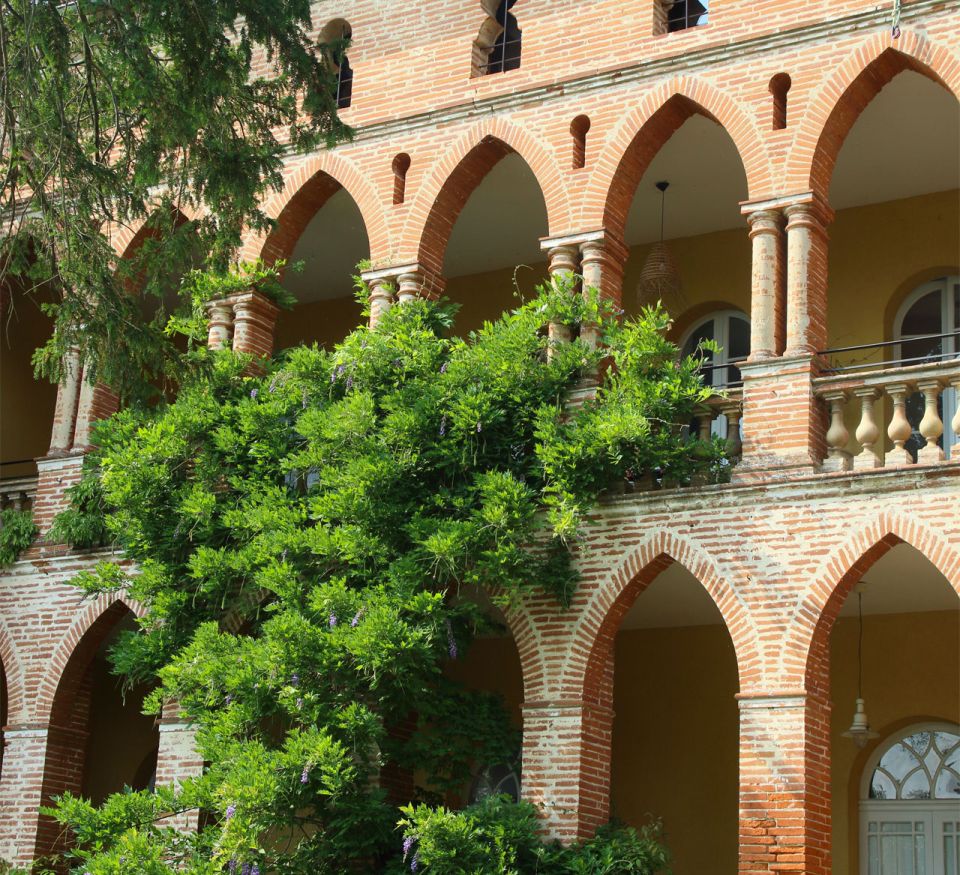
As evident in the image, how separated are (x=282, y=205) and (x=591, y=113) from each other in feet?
10.1

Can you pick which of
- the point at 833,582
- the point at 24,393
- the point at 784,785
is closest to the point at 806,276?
the point at 833,582

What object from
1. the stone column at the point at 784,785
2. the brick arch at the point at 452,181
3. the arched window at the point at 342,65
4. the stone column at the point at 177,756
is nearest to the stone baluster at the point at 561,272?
the brick arch at the point at 452,181

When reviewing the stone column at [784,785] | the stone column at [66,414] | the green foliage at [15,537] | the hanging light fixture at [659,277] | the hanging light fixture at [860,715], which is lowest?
the stone column at [784,785]

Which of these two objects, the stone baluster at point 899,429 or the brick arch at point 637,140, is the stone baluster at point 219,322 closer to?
the brick arch at point 637,140

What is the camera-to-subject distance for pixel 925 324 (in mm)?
14969

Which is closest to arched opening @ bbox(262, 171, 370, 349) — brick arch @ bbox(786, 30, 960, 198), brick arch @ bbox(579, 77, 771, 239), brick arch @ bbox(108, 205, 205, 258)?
brick arch @ bbox(108, 205, 205, 258)

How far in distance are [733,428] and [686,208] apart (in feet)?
12.1

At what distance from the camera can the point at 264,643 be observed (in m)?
12.2

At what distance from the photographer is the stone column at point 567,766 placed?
11.9 meters

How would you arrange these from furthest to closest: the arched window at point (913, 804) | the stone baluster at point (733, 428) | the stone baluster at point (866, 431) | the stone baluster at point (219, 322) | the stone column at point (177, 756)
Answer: the stone baluster at point (219, 322) → the arched window at point (913, 804) → the stone column at point (177, 756) → the stone baluster at point (733, 428) → the stone baluster at point (866, 431)

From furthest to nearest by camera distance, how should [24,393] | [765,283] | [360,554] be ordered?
[24,393] → [765,283] → [360,554]

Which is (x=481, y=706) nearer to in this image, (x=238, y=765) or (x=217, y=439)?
(x=238, y=765)

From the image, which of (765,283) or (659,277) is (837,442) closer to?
(765,283)

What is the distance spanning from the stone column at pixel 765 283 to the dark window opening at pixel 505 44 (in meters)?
3.28
